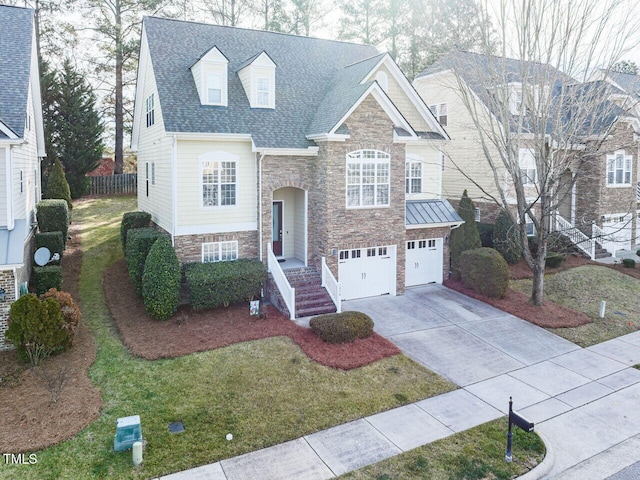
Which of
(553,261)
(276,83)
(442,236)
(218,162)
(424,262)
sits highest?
(276,83)

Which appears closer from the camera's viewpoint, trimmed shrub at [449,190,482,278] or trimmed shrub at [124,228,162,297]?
trimmed shrub at [124,228,162,297]

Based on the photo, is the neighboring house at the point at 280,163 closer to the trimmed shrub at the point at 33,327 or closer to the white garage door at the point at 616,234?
the trimmed shrub at the point at 33,327

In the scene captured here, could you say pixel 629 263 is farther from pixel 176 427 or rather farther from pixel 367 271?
pixel 176 427

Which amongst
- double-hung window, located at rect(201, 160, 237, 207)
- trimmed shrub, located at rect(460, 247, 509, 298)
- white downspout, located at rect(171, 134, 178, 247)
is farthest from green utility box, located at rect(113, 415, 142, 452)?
trimmed shrub, located at rect(460, 247, 509, 298)

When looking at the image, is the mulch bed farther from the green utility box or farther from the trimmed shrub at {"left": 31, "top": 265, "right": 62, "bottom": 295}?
the trimmed shrub at {"left": 31, "top": 265, "right": 62, "bottom": 295}

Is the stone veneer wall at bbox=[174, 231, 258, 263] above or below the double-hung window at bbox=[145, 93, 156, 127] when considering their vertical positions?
below

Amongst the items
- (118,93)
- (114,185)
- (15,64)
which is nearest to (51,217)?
(15,64)

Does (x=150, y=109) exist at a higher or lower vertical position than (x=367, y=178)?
higher
